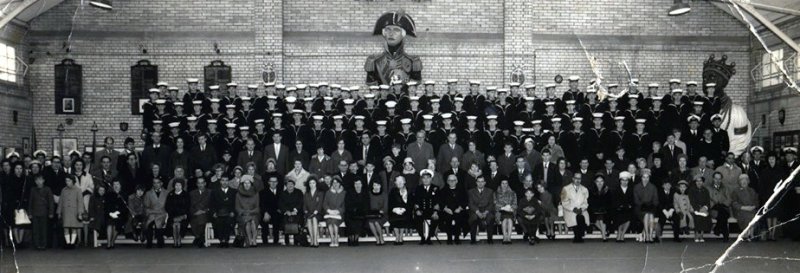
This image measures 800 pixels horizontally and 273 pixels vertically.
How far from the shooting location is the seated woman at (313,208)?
43.2ft

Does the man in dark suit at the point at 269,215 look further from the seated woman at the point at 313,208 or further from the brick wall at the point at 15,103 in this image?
the brick wall at the point at 15,103

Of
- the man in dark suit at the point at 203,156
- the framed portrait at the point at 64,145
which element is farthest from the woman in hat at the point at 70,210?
the framed portrait at the point at 64,145

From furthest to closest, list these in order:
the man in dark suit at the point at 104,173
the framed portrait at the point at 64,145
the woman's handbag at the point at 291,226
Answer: the framed portrait at the point at 64,145, the man in dark suit at the point at 104,173, the woman's handbag at the point at 291,226

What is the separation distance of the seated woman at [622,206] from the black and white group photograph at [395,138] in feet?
0.14

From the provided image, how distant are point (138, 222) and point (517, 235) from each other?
7.00 meters

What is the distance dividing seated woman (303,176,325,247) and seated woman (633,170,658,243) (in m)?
5.85

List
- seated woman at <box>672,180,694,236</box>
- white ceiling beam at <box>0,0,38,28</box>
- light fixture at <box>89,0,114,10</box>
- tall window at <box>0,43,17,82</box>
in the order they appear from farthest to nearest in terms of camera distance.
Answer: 1. tall window at <box>0,43,17,82</box>
2. light fixture at <box>89,0,114,10</box>
3. seated woman at <box>672,180,694,236</box>
4. white ceiling beam at <box>0,0,38,28</box>

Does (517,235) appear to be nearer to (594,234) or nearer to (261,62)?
(594,234)

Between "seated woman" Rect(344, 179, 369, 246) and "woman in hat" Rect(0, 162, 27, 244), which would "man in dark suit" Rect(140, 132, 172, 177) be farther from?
"seated woman" Rect(344, 179, 369, 246)

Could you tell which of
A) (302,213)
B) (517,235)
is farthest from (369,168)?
(517,235)

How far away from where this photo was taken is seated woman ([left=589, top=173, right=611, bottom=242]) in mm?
13555

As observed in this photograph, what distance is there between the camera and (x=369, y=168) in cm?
1391

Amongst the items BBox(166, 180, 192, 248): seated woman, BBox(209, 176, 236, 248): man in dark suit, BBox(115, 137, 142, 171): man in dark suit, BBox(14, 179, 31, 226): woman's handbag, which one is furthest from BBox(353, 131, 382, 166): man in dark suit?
BBox(14, 179, 31, 226): woman's handbag

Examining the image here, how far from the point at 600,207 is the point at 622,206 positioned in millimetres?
394
